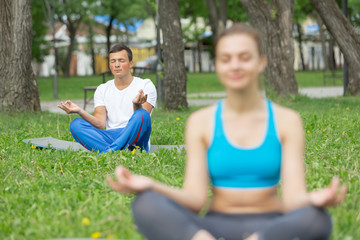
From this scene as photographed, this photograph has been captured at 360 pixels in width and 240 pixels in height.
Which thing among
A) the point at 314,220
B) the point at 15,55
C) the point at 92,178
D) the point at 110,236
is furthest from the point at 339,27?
the point at 314,220

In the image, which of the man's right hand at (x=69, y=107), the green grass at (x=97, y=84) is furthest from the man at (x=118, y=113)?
the green grass at (x=97, y=84)

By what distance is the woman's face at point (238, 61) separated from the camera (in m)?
2.79

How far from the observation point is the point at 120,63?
253 inches

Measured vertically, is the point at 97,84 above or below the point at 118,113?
above

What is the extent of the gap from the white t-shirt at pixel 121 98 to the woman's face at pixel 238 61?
149 inches

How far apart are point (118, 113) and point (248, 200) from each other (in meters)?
4.00

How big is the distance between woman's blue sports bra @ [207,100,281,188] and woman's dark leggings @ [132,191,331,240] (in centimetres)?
17

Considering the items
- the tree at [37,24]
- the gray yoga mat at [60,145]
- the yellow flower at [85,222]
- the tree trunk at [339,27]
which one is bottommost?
the yellow flower at [85,222]

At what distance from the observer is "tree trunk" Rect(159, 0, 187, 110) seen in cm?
1245

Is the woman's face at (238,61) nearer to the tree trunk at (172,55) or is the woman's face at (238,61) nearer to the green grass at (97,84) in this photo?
the tree trunk at (172,55)

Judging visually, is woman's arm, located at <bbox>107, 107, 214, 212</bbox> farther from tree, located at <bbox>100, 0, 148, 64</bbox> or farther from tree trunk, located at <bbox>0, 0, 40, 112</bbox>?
tree, located at <bbox>100, 0, 148, 64</bbox>

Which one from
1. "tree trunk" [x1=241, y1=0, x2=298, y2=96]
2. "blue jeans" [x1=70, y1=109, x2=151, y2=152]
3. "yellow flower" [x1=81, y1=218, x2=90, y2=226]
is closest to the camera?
"yellow flower" [x1=81, y1=218, x2=90, y2=226]

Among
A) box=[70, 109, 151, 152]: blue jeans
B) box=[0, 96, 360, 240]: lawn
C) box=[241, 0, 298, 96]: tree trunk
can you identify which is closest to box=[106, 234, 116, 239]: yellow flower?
box=[0, 96, 360, 240]: lawn

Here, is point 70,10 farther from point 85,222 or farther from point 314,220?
point 314,220
